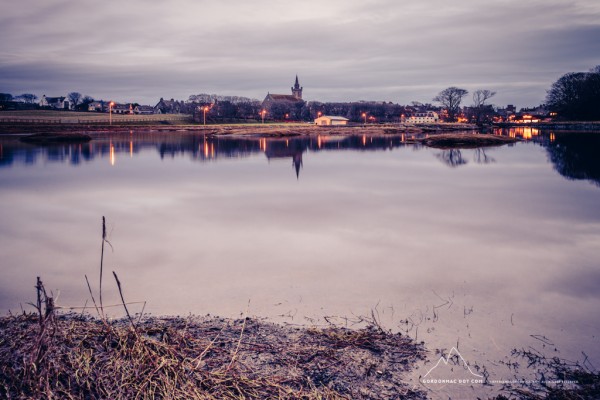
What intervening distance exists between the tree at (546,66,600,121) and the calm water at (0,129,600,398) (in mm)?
92179

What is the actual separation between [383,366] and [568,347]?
2.71 metres

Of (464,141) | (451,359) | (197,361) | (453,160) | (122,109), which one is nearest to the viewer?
(197,361)

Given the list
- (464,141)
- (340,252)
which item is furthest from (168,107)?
(340,252)

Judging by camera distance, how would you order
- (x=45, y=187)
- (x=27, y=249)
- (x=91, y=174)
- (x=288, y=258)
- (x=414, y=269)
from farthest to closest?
(x=91, y=174)
(x=45, y=187)
(x=27, y=249)
(x=288, y=258)
(x=414, y=269)

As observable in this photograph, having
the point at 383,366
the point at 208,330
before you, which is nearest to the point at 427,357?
the point at 383,366

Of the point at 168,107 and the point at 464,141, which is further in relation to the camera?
the point at 168,107

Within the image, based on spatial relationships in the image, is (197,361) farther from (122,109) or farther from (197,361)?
(122,109)

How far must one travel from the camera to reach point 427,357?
19.7 ft

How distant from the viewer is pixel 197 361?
5.54 metres

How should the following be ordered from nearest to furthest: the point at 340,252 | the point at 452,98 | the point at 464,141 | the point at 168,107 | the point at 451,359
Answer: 1. the point at 451,359
2. the point at 340,252
3. the point at 464,141
4. the point at 452,98
5. the point at 168,107

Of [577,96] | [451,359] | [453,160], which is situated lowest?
[451,359]

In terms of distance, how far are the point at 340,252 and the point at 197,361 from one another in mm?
5825

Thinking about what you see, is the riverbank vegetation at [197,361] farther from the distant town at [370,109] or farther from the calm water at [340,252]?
the distant town at [370,109]

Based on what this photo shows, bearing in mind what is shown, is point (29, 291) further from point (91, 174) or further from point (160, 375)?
point (91, 174)
